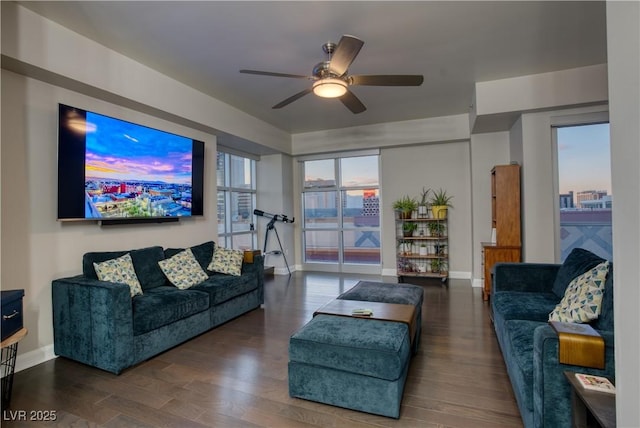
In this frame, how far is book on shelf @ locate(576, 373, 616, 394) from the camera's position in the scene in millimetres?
1303

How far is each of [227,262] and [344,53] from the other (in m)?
2.81

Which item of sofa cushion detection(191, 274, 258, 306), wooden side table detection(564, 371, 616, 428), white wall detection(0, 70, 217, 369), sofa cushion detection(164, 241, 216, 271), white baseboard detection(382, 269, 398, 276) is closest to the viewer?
wooden side table detection(564, 371, 616, 428)

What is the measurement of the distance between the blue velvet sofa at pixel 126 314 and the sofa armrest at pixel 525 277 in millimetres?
2937

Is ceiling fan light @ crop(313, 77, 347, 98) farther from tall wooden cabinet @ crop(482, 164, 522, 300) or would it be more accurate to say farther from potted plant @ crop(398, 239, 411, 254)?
potted plant @ crop(398, 239, 411, 254)

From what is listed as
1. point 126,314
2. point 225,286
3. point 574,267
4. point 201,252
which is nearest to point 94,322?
point 126,314

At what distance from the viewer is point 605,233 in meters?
3.90

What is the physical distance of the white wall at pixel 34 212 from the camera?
266 cm

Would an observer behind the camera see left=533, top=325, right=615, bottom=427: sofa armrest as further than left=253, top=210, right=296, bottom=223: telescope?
No

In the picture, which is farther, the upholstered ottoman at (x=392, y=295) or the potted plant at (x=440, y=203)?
the potted plant at (x=440, y=203)

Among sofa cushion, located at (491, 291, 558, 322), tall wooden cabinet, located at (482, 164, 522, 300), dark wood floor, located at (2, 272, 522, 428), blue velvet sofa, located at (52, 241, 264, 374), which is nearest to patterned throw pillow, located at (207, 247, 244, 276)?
blue velvet sofa, located at (52, 241, 264, 374)

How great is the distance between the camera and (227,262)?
4105 mm

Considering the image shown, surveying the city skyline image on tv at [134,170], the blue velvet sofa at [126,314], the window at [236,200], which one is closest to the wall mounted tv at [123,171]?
the city skyline image on tv at [134,170]

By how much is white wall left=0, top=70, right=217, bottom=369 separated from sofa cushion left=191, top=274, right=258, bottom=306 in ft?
3.94

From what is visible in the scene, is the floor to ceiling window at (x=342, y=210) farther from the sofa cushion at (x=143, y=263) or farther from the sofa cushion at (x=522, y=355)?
the sofa cushion at (x=522, y=355)
